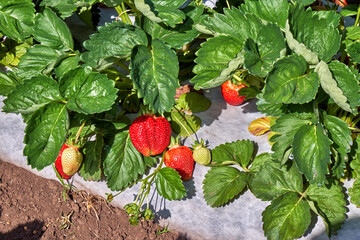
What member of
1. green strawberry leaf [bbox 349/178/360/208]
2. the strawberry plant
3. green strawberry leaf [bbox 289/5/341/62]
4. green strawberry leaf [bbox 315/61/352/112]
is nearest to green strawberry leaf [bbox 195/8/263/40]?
the strawberry plant

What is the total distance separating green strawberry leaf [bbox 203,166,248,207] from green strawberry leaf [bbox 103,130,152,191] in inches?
10.3

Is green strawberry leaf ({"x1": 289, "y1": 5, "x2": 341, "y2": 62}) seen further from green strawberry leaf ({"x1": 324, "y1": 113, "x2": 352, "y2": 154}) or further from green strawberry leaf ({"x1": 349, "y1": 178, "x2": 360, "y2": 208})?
green strawberry leaf ({"x1": 349, "y1": 178, "x2": 360, "y2": 208})

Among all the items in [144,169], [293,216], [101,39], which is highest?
[101,39]

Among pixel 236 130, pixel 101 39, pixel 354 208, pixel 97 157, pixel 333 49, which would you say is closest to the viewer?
pixel 333 49

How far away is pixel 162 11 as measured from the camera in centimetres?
144

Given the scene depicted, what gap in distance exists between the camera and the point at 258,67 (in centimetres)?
131

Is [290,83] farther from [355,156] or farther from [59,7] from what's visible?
[59,7]

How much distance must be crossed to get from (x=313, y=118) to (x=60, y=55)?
2.83 ft

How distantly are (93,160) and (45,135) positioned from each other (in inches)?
11.9

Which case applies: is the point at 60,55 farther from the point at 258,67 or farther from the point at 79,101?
the point at 258,67

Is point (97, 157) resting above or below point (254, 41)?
below

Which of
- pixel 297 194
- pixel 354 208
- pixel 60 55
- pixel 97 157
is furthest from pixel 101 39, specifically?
pixel 354 208

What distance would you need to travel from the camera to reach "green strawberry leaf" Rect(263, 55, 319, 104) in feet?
Answer: 4.07

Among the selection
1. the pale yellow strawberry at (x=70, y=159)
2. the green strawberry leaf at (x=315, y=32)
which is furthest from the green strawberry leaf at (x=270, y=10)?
the pale yellow strawberry at (x=70, y=159)
